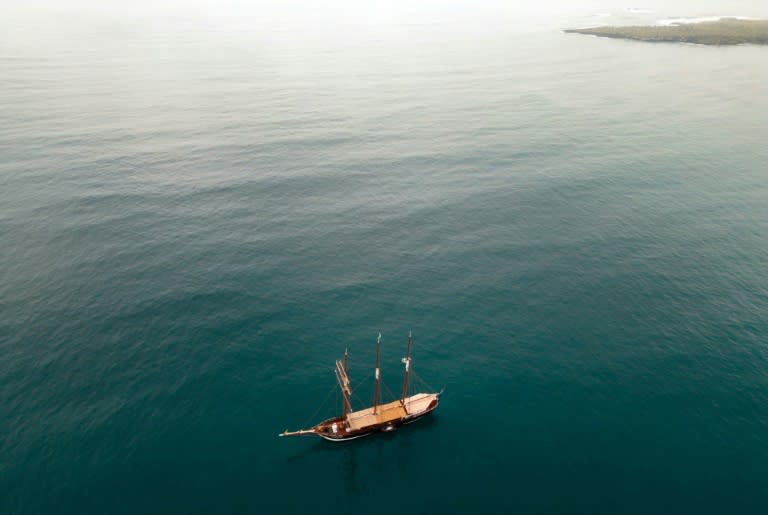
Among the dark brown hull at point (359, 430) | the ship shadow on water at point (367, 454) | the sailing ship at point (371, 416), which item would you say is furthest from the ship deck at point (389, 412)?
the ship shadow on water at point (367, 454)

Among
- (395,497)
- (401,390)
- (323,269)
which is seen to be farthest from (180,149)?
(395,497)

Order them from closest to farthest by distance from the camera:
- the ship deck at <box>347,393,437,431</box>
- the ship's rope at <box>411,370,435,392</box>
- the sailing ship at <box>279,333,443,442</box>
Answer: the sailing ship at <box>279,333,443,442</box>
the ship deck at <box>347,393,437,431</box>
the ship's rope at <box>411,370,435,392</box>

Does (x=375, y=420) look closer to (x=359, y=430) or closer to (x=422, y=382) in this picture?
(x=359, y=430)

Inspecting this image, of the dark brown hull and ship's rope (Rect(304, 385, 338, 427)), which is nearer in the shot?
the dark brown hull

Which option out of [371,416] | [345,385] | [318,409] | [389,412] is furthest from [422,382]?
[318,409]

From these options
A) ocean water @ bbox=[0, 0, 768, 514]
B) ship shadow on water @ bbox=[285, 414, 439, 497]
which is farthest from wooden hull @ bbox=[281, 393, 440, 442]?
ocean water @ bbox=[0, 0, 768, 514]

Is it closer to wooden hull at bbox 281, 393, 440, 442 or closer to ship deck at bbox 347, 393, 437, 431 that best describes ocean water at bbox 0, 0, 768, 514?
wooden hull at bbox 281, 393, 440, 442

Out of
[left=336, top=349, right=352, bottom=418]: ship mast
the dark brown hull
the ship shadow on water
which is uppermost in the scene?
[left=336, top=349, right=352, bottom=418]: ship mast

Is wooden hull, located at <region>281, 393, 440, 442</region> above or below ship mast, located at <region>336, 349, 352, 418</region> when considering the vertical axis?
below
